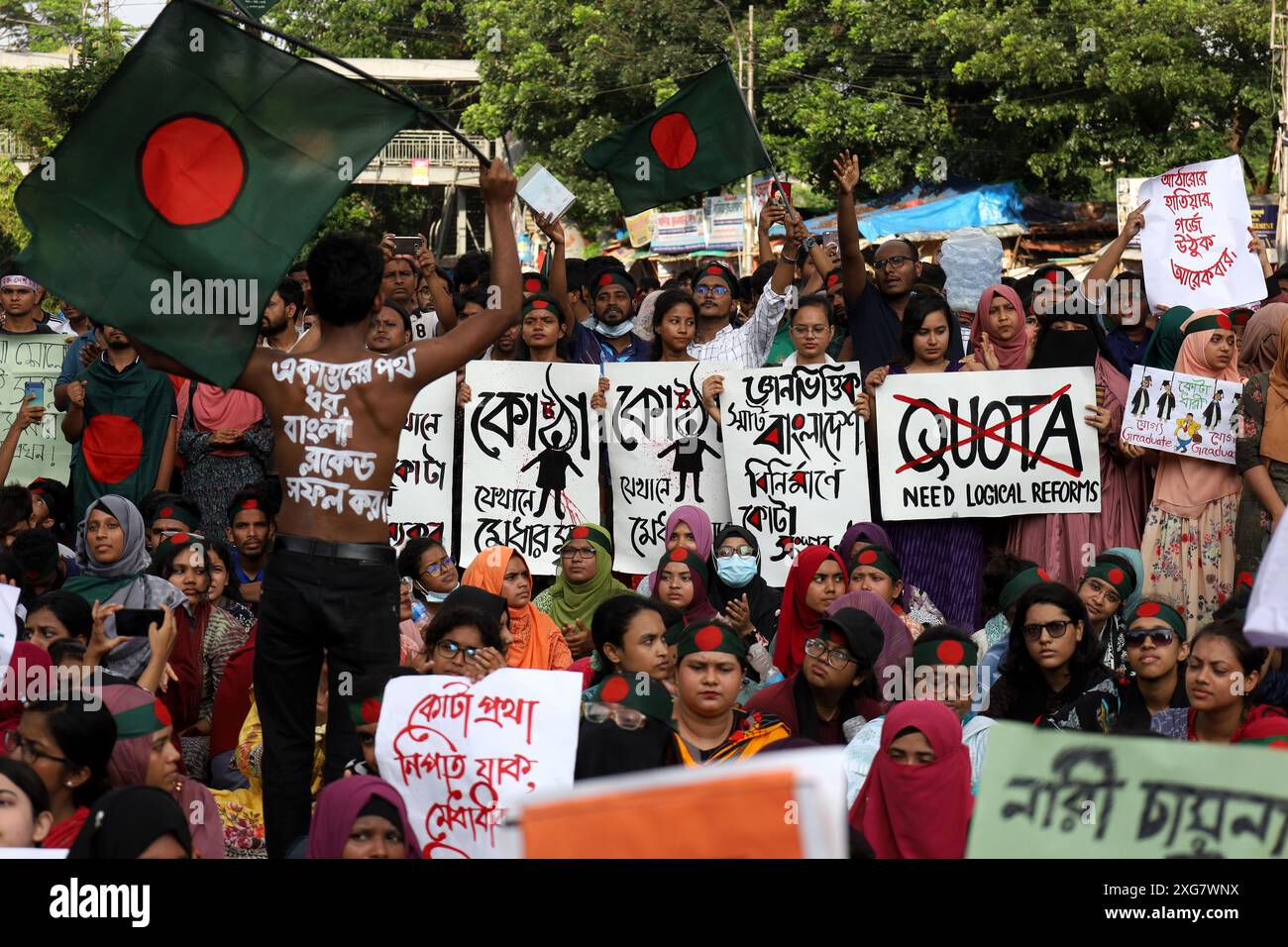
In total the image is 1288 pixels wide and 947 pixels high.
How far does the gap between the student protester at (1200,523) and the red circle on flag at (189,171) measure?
4.84 m

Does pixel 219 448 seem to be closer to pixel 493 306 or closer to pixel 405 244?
pixel 493 306

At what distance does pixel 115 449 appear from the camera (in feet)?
30.1

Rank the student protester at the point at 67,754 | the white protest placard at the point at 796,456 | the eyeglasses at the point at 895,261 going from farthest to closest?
the eyeglasses at the point at 895,261 → the white protest placard at the point at 796,456 → the student protester at the point at 67,754

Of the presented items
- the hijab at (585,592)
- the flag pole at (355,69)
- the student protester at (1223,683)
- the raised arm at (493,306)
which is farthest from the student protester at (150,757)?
the student protester at (1223,683)

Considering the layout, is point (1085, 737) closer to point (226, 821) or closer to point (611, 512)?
point (226, 821)

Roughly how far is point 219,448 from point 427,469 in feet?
3.82

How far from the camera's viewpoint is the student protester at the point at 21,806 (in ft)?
15.6

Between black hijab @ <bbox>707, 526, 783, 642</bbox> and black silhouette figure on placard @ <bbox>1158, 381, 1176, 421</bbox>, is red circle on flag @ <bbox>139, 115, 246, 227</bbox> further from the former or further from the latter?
black silhouette figure on placard @ <bbox>1158, 381, 1176, 421</bbox>

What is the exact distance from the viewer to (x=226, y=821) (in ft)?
22.0

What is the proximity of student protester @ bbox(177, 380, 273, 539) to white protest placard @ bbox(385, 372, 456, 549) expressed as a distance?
2.61 feet

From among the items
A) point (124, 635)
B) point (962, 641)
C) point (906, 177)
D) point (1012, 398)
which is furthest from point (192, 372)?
point (906, 177)

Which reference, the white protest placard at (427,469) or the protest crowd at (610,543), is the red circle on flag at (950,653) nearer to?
the protest crowd at (610,543)

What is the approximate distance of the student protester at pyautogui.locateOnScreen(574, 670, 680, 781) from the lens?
5445 mm

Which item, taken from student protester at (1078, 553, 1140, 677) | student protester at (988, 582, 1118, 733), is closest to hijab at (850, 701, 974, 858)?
student protester at (988, 582, 1118, 733)
